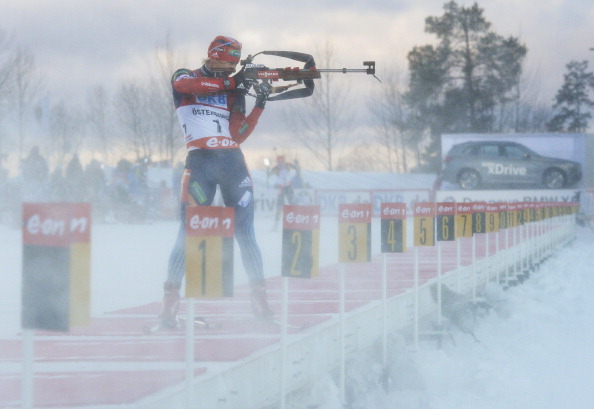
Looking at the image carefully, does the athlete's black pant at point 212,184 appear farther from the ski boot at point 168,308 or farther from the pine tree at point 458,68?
the pine tree at point 458,68

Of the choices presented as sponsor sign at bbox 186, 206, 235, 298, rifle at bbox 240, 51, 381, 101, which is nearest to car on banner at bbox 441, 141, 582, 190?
rifle at bbox 240, 51, 381, 101

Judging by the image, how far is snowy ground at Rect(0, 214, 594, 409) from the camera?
5.82m

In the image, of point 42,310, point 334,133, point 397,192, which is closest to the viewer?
point 42,310

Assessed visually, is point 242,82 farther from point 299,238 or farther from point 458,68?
point 458,68

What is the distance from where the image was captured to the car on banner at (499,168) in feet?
115

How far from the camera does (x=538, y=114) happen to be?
65500 millimetres

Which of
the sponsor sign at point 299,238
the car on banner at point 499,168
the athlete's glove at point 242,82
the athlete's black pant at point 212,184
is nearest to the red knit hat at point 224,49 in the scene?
the athlete's glove at point 242,82

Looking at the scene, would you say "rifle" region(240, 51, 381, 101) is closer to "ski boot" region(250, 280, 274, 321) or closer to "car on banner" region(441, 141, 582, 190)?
"ski boot" region(250, 280, 274, 321)

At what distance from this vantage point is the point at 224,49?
5.98 metres

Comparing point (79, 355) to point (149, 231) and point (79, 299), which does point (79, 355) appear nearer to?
point (79, 299)

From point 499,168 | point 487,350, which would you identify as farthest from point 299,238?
point 499,168

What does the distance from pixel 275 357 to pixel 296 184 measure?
22407mm

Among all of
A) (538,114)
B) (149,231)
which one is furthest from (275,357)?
(538,114)

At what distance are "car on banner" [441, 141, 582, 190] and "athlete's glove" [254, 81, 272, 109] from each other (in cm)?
2947
